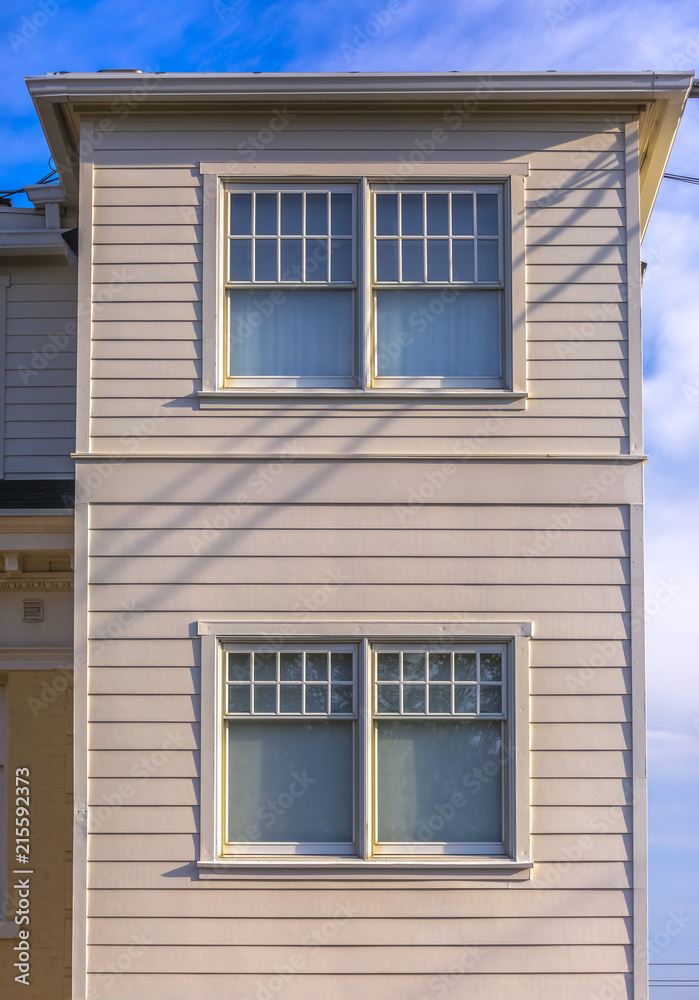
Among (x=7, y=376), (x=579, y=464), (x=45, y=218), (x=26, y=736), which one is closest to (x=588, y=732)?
(x=579, y=464)

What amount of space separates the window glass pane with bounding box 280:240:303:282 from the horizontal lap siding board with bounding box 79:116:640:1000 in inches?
26.4

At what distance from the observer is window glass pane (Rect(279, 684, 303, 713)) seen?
23.4 feet

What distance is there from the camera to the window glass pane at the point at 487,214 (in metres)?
7.61

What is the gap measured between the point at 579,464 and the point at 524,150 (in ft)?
8.45

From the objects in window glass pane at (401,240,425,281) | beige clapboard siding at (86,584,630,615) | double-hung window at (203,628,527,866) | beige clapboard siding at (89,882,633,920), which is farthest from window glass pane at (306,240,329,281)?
beige clapboard siding at (89,882,633,920)

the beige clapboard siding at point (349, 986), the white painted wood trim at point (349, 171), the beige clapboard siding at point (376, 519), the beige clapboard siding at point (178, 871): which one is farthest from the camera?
the white painted wood trim at point (349, 171)

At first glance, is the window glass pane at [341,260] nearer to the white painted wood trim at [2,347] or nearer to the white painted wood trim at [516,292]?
the white painted wood trim at [516,292]

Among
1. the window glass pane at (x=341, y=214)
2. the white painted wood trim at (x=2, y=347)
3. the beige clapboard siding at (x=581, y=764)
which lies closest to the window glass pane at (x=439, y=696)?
the beige clapboard siding at (x=581, y=764)

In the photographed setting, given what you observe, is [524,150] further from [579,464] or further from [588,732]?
[588,732]

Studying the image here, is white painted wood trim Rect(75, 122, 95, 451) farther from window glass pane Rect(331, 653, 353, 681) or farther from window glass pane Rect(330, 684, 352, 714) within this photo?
window glass pane Rect(330, 684, 352, 714)

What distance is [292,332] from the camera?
7.58 m

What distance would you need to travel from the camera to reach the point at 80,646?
7.16m

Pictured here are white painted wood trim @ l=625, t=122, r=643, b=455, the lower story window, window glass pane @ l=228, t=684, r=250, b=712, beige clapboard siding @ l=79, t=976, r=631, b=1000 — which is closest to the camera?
beige clapboard siding @ l=79, t=976, r=631, b=1000

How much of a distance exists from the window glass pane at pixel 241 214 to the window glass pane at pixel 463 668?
373 centimetres
